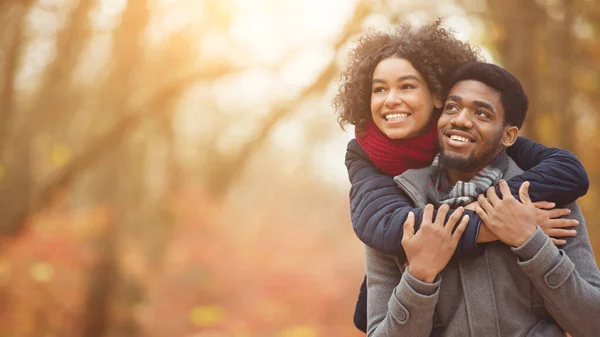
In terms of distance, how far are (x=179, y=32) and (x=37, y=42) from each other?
361 cm

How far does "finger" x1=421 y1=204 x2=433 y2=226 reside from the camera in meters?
2.22

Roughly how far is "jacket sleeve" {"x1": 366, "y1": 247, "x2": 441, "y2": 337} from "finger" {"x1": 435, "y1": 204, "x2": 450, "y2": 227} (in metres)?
0.19

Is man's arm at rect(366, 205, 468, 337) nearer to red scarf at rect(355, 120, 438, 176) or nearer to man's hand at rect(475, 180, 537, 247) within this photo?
man's hand at rect(475, 180, 537, 247)

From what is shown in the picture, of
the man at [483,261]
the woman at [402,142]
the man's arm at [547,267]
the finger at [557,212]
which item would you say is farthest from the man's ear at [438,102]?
the finger at [557,212]

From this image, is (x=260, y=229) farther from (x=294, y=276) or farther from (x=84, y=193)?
(x=294, y=276)

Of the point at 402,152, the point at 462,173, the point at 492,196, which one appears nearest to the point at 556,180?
the point at 492,196

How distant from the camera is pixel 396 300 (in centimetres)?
224

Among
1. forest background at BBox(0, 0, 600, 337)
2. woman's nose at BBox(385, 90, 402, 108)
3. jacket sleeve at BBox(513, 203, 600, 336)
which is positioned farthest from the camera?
forest background at BBox(0, 0, 600, 337)

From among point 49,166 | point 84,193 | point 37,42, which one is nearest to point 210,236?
point 49,166

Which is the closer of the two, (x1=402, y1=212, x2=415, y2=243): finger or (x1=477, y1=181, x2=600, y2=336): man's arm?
(x1=477, y1=181, x2=600, y2=336): man's arm

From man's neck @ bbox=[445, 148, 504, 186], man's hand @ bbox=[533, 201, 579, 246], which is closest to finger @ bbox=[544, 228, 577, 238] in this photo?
man's hand @ bbox=[533, 201, 579, 246]

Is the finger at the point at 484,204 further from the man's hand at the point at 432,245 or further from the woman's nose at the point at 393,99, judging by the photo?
the woman's nose at the point at 393,99

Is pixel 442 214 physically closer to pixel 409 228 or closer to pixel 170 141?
pixel 409 228

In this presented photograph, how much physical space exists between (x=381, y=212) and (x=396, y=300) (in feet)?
1.00
